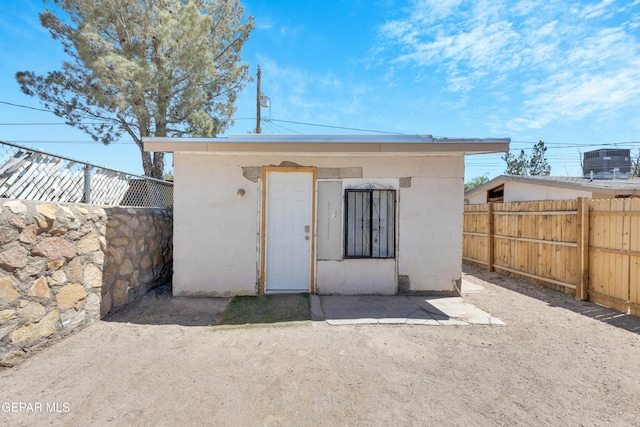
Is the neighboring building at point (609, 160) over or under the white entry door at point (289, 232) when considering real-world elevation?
over

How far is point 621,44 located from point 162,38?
12.2m

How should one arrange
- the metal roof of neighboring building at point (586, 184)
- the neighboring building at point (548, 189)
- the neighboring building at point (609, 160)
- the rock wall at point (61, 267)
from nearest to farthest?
the rock wall at point (61, 267)
the metal roof of neighboring building at point (586, 184)
the neighboring building at point (548, 189)
the neighboring building at point (609, 160)

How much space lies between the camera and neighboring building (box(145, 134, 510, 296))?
5094mm

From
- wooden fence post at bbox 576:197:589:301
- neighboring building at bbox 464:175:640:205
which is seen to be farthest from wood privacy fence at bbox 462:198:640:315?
neighboring building at bbox 464:175:640:205

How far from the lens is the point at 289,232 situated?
5.23 m

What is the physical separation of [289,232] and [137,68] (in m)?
7.51

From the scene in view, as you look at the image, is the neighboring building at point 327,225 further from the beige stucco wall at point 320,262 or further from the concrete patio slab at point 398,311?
→ the concrete patio slab at point 398,311

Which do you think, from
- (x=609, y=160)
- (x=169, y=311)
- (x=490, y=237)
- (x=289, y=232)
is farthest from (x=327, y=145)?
(x=609, y=160)

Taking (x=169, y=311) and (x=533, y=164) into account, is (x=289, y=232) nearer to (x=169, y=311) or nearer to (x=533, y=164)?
(x=169, y=311)

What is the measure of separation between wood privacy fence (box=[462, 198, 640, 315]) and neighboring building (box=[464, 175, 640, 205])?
2.59m

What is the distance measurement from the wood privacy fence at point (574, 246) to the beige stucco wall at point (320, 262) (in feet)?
7.11

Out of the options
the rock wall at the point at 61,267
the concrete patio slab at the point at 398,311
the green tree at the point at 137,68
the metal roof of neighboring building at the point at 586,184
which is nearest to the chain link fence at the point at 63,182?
the rock wall at the point at 61,267

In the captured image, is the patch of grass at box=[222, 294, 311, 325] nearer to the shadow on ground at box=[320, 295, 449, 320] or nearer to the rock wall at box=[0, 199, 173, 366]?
the shadow on ground at box=[320, 295, 449, 320]

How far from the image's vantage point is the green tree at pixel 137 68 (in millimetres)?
8820
